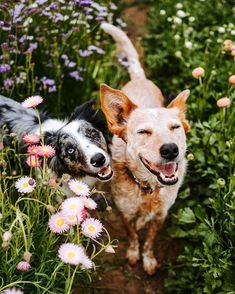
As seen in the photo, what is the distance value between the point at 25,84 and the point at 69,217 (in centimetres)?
216

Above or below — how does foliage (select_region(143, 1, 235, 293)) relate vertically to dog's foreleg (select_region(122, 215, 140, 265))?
above

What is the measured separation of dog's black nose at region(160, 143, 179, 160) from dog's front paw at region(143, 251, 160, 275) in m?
1.19

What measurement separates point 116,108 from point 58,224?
1173 mm

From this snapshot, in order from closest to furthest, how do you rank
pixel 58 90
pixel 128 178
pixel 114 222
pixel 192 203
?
pixel 128 178
pixel 192 203
pixel 114 222
pixel 58 90

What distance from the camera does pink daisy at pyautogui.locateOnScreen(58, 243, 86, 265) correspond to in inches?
67.0

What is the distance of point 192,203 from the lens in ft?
11.3

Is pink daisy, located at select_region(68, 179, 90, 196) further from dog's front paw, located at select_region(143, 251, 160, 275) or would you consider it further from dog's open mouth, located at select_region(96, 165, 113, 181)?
dog's front paw, located at select_region(143, 251, 160, 275)

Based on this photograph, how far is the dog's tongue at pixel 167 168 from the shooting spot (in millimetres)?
2646

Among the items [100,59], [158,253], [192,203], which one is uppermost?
[100,59]

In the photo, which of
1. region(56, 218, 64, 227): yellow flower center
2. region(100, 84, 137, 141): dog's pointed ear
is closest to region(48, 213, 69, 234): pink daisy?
region(56, 218, 64, 227): yellow flower center

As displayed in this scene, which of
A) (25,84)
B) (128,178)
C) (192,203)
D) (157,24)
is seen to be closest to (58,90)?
(25,84)

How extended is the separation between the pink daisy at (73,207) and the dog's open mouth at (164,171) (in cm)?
89

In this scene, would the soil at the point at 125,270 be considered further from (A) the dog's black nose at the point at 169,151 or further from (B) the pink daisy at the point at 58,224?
(B) the pink daisy at the point at 58,224

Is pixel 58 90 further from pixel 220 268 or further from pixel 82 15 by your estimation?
pixel 220 268
